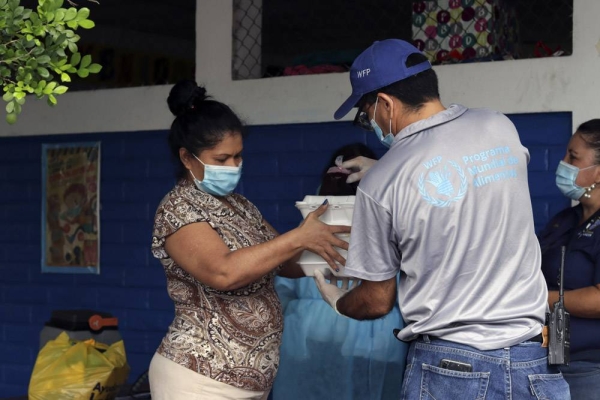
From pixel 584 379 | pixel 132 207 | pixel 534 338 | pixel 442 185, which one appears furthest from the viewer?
pixel 132 207

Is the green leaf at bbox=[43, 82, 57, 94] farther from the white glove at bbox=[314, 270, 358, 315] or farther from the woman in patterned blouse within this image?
the white glove at bbox=[314, 270, 358, 315]

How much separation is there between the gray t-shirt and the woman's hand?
343mm

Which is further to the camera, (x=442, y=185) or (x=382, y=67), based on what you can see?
(x=382, y=67)

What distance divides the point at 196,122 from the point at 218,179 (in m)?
0.21

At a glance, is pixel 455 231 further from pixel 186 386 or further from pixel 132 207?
pixel 132 207

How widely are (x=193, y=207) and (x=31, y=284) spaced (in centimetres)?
391

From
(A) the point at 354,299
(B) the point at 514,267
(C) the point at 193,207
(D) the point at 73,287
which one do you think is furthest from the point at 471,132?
(D) the point at 73,287

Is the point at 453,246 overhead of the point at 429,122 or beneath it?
beneath

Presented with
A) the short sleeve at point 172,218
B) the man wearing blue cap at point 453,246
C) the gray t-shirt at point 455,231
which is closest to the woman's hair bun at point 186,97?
the short sleeve at point 172,218

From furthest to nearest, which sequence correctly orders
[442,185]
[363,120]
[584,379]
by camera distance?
[584,379] → [363,120] → [442,185]

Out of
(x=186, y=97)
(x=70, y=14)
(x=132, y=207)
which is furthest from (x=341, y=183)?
(x=70, y=14)

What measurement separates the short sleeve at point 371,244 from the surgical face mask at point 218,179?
2.18 ft

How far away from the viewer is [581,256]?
3.62 meters

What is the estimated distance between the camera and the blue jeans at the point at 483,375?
2590 mm
